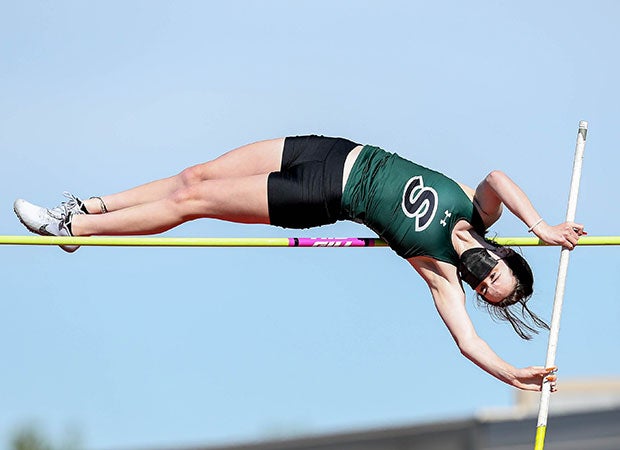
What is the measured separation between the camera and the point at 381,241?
6.56 metres

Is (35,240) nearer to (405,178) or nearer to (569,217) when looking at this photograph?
(405,178)

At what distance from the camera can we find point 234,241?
6.49 meters

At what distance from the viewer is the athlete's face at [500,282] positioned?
621cm

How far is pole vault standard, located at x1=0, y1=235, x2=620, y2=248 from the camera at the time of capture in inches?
249

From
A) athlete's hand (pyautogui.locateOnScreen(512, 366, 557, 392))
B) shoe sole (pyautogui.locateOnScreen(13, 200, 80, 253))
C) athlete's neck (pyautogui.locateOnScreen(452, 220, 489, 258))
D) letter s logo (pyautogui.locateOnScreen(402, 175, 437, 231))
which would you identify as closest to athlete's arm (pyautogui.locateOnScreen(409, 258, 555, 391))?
athlete's hand (pyautogui.locateOnScreen(512, 366, 557, 392))

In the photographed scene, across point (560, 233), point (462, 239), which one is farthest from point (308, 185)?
point (560, 233)

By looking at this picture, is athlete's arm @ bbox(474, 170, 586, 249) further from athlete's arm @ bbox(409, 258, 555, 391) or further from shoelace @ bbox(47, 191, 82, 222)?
shoelace @ bbox(47, 191, 82, 222)

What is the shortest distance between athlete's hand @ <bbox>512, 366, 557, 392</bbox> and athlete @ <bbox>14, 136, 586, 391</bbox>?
6 cm

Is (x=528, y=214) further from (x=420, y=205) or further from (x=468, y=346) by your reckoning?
(x=468, y=346)

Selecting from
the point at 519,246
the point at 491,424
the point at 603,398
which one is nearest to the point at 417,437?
the point at 491,424

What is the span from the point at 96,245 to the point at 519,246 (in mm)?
2073

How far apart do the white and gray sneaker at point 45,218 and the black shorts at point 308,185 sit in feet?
3.24

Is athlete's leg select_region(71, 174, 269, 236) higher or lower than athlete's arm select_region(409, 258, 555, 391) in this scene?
higher

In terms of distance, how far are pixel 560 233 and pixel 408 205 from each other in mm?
721
